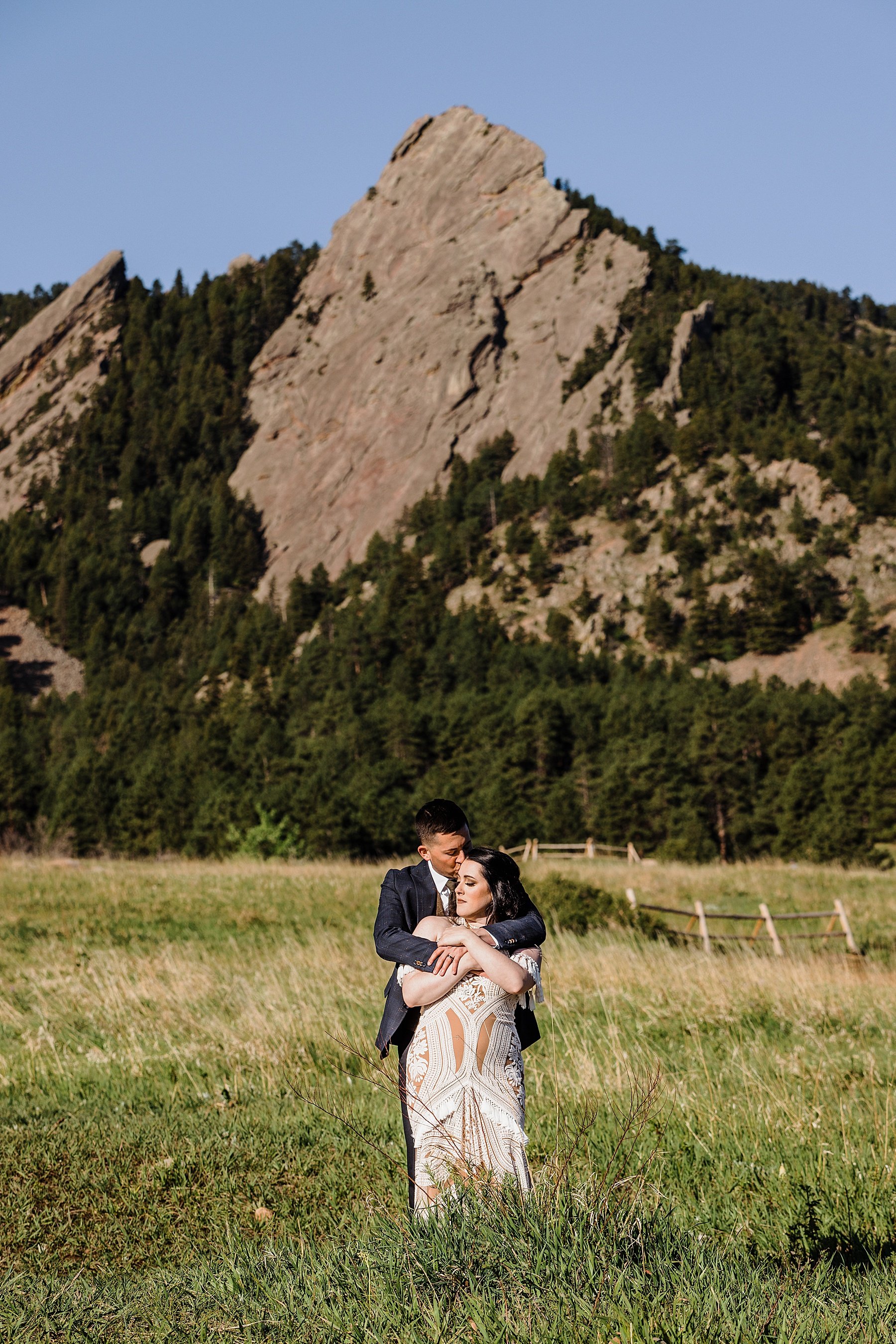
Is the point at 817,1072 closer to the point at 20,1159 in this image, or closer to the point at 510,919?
the point at 510,919

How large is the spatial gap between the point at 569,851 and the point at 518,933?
53.7 meters

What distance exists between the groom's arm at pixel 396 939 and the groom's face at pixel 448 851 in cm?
23

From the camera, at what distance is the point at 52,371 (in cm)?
16038

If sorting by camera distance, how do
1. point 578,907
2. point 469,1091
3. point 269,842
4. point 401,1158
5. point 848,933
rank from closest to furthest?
1. point 469,1091
2. point 401,1158
3. point 578,907
4. point 848,933
5. point 269,842

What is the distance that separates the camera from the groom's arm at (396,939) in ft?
12.3

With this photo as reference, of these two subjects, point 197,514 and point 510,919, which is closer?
point 510,919

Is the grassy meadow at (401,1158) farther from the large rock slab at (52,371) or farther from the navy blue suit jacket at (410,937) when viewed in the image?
the large rock slab at (52,371)

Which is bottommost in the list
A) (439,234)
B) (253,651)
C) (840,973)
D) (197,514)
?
(840,973)

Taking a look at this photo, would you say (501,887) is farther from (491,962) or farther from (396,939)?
(396,939)

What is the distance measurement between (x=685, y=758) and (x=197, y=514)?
9113 centimetres

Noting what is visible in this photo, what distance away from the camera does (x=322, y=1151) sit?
608 cm

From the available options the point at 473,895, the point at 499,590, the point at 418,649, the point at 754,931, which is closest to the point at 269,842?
the point at 754,931

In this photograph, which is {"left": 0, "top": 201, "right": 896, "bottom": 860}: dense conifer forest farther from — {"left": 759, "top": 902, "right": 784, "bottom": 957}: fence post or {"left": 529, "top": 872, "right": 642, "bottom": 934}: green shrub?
{"left": 759, "top": 902, "right": 784, "bottom": 957}: fence post

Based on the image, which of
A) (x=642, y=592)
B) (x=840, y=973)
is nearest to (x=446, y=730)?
(x=642, y=592)
